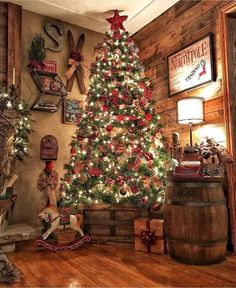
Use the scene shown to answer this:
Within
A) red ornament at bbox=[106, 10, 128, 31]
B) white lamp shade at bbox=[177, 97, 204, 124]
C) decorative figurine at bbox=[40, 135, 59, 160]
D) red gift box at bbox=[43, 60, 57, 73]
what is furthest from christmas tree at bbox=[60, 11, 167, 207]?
white lamp shade at bbox=[177, 97, 204, 124]

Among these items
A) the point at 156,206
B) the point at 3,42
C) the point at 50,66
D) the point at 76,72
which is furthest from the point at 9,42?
the point at 156,206

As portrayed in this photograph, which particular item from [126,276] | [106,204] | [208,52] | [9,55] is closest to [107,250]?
[106,204]

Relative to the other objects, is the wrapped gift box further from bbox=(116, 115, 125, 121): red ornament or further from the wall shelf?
the wall shelf

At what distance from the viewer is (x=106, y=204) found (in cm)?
311

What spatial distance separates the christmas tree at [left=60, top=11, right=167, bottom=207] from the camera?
3119 mm

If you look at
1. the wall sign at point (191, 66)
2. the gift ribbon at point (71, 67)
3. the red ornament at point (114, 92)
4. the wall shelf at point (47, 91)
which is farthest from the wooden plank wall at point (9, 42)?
the wall sign at point (191, 66)

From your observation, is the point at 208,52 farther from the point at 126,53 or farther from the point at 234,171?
the point at 234,171

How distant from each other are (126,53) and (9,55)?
149 centimetres

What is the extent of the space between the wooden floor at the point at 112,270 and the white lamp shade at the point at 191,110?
4.48ft

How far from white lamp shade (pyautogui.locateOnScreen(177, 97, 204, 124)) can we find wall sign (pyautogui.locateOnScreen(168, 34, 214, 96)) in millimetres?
354

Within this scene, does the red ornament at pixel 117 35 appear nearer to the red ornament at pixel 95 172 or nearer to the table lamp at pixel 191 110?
the table lamp at pixel 191 110

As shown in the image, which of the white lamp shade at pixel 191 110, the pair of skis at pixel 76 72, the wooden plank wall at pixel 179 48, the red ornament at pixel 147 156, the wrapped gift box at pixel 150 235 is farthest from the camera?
the pair of skis at pixel 76 72

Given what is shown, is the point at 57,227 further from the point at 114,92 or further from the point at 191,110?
the point at 191,110

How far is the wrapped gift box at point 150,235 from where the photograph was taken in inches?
102
